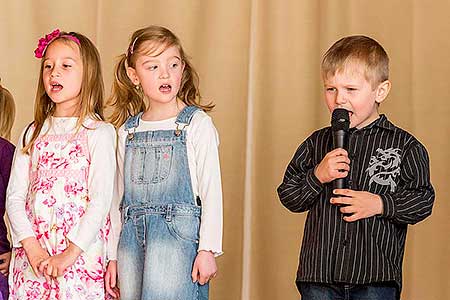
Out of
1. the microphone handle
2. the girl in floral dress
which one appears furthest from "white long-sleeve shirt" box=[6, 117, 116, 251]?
the microphone handle

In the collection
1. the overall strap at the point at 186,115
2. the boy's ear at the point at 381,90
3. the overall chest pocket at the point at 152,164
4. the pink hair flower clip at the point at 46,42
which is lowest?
the overall chest pocket at the point at 152,164

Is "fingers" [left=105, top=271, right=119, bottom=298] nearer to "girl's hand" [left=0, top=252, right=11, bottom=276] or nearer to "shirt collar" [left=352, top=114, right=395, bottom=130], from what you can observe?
"girl's hand" [left=0, top=252, right=11, bottom=276]

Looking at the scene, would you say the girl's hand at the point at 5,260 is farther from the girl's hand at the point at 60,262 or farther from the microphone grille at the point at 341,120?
the microphone grille at the point at 341,120

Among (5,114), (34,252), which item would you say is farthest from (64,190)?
(5,114)

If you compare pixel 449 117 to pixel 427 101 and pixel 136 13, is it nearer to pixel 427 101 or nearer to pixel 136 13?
pixel 427 101

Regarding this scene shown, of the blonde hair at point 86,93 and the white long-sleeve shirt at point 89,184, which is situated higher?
the blonde hair at point 86,93

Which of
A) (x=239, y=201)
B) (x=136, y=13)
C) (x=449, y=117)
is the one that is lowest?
(x=239, y=201)

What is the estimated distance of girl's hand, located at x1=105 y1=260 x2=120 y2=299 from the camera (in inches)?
111

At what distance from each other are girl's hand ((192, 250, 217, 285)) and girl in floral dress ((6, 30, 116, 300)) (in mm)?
306

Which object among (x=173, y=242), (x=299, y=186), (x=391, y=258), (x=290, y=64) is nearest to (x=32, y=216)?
(x=173, y=242)

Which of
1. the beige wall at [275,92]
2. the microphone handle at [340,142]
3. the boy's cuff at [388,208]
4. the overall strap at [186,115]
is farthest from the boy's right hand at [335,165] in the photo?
the beige wall at [275,92]

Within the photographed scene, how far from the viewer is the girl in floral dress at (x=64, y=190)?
2768 millimetres

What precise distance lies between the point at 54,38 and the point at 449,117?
147 centimetres

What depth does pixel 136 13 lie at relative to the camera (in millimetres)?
4059
